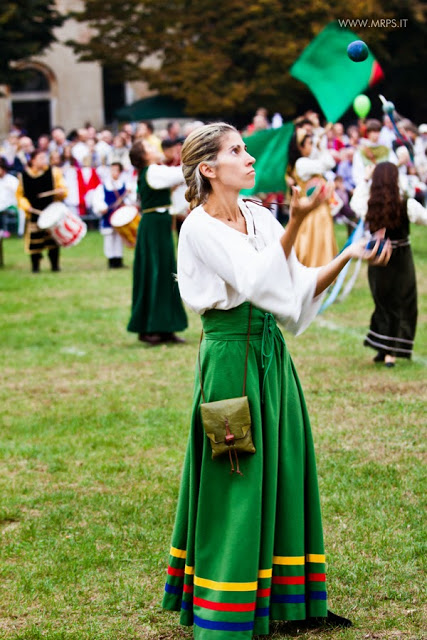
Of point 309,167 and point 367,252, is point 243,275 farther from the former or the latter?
point 309,167

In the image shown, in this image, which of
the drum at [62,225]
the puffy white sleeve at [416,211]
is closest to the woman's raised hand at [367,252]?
the puffy white sleeve at [416,211]

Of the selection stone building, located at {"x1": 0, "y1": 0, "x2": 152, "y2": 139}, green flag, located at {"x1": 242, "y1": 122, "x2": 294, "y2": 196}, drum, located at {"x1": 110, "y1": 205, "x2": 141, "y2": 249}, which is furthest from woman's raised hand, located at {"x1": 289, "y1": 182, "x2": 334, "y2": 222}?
stone building, located at {"x1": 0, "y1": 0, "x2": 152, "y2": 139}

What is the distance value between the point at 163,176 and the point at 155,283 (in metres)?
1.09

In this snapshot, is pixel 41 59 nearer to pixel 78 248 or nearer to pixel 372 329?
pixel 78 248

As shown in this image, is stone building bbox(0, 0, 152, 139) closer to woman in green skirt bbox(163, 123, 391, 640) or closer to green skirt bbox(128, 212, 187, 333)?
green skirt bbox(128, 212, 187, 333)

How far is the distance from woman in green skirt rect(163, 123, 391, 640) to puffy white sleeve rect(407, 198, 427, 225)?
4.12 metres

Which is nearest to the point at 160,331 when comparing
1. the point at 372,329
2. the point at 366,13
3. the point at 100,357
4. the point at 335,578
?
the point at 100,357

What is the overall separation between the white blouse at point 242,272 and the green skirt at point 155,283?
568 cm

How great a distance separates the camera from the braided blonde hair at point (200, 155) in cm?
343

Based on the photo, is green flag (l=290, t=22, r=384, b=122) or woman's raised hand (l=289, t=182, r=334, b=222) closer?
woman's raised hand (l=289, t=182, r=334, b=222)

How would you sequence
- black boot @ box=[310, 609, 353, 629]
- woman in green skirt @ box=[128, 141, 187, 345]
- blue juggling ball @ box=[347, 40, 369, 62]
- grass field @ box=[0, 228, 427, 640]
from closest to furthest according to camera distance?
black boot @ box=[310, 609, 353, 629] < grass field @ box=[0, 228, 427, 640] < blue juggling ball @ box=[347, 40, 369, 62] < woman in green skirt @ box=[128, 141, 187, 345]

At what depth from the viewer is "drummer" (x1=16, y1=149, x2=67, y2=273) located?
15031 millimetres

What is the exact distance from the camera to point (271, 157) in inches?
412

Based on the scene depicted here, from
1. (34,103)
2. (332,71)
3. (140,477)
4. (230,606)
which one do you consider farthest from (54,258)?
(34,103)
